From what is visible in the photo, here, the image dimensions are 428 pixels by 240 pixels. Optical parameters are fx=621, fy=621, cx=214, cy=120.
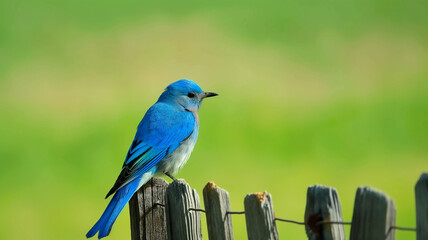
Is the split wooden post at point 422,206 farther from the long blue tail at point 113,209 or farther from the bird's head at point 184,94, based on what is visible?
the bird's head at point 184,94

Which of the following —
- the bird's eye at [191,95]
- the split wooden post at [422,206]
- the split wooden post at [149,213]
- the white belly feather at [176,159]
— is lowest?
the split wooden post at [149,213]

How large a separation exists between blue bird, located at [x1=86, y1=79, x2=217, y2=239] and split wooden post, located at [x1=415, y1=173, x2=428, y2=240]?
2155 millimetres

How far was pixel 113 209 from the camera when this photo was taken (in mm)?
4016

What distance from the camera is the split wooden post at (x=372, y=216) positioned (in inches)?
97.3

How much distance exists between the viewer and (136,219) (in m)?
3.92

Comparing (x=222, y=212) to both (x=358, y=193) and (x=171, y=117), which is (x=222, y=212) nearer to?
(x=358, y=193)

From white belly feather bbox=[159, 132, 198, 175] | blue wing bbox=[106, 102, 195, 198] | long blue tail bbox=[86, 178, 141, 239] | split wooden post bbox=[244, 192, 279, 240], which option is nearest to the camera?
split wooden post bbox=[244, 192, 279, 240]

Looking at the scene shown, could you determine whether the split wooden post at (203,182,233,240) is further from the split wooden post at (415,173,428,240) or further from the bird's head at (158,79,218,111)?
the bird's head at (158,79,218,111)

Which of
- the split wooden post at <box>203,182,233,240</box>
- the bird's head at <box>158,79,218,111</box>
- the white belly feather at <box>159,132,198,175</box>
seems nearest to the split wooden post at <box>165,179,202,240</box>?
the split wooden post at <box>203,182,233,240</box>

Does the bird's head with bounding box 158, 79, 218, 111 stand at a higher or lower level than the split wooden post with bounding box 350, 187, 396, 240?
higher

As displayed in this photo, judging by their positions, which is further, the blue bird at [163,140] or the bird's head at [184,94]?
the bird's head at [184,94]

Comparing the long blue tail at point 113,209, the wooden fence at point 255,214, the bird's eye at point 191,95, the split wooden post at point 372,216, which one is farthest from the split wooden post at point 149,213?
the bird's eye at point 191,95

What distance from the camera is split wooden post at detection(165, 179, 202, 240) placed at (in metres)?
3.50

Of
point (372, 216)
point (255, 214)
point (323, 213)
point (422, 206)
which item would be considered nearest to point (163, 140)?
point (255, 214)
